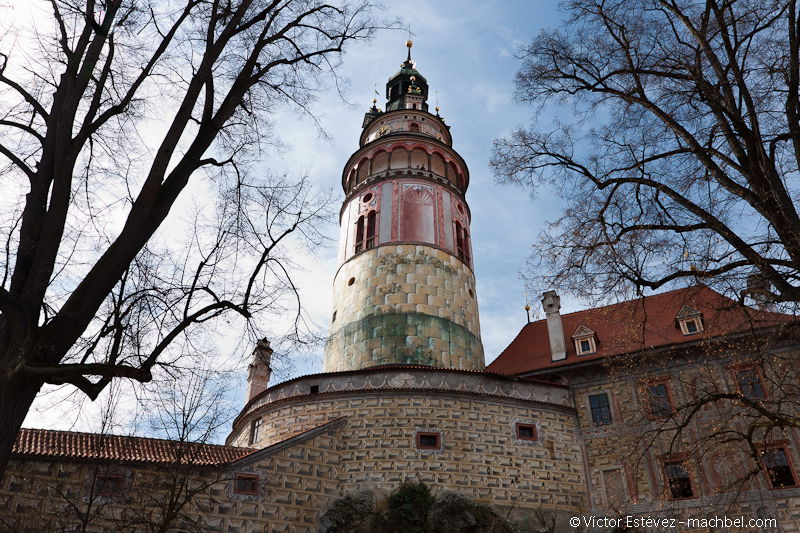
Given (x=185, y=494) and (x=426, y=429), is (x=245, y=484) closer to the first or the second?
(x=185, y=494)

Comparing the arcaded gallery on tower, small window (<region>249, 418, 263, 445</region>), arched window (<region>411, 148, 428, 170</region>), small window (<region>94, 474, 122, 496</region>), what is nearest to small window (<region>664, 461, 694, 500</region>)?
the arcaded gallery on tower

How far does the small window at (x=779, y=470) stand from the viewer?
1306 centimetres

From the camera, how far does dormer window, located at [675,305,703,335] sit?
51.5 feet

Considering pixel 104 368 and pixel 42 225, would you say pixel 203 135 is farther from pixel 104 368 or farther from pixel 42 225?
pixel 104 368

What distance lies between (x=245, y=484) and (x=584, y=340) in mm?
9797

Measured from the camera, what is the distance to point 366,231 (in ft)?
68.4

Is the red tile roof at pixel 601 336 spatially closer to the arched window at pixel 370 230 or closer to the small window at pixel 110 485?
the arched window at pixel 370 230

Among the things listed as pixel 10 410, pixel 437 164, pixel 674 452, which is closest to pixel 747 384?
pixel 674 452

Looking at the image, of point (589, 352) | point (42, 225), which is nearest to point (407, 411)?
point (589, 352)

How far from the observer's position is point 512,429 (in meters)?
14.9

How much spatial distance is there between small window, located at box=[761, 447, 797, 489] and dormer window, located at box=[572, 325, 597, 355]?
15.5ft

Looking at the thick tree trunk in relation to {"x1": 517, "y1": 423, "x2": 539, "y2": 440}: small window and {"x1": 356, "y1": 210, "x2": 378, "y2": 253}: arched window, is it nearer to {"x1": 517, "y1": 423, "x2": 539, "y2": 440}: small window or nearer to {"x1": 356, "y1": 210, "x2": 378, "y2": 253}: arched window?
{"x1": 517, "y1": 423, "x2": 539, "y2": 440}: small window

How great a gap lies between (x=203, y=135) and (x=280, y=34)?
2.00 metres

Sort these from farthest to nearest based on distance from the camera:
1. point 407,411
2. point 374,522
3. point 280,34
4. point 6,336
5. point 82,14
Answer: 1. point 407,411
2. point 374,522
3. point 280,34
4. point 82,14
5. point 6,336
